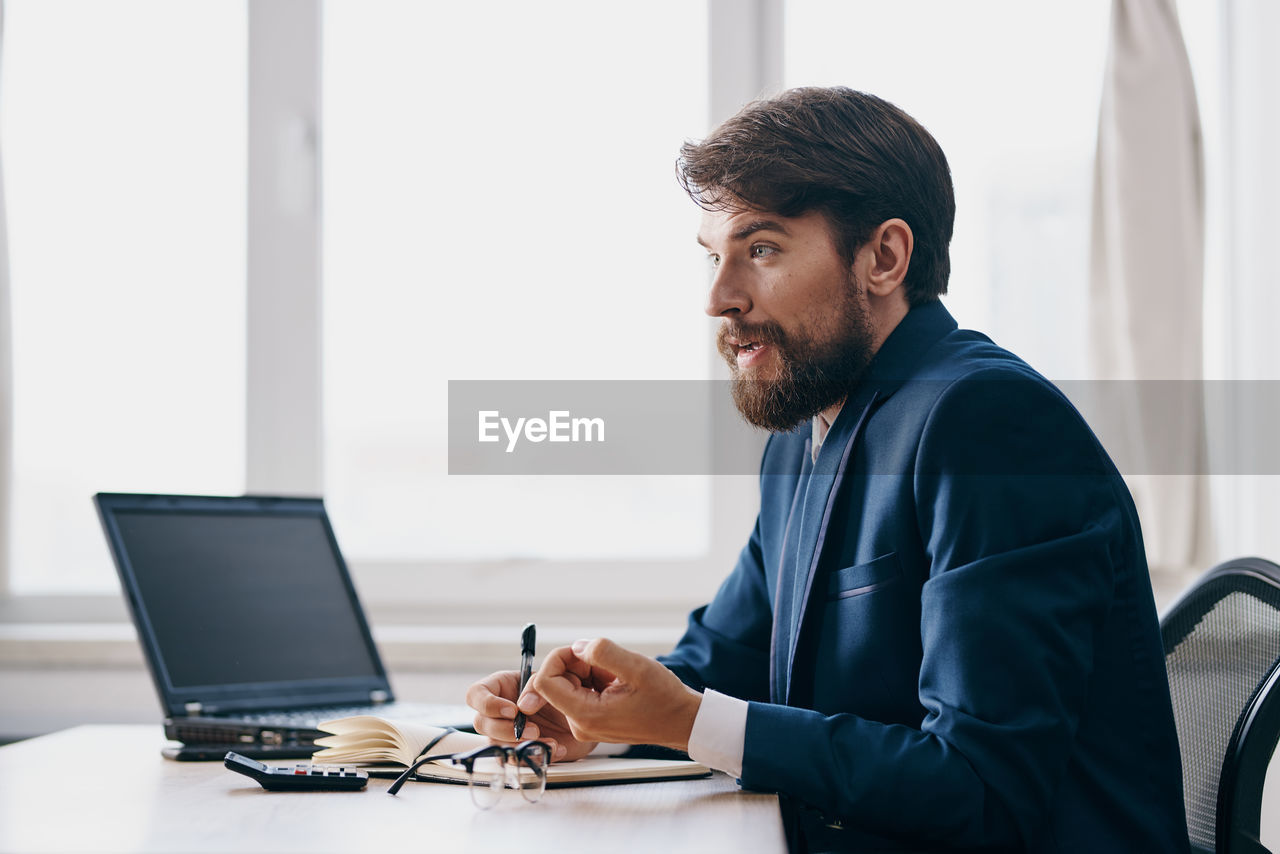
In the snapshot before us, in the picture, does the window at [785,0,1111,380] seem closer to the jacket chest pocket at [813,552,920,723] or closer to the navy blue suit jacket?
the navy blue suit jacket

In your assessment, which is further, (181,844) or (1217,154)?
(1217,154)

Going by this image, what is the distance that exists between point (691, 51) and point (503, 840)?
1.93m

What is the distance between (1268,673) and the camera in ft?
3.59

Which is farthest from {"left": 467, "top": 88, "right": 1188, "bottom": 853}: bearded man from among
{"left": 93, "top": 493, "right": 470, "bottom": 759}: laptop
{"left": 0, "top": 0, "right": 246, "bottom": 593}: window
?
{"left": 0, "top": 0, "right": 246, "bottom": 593}: window

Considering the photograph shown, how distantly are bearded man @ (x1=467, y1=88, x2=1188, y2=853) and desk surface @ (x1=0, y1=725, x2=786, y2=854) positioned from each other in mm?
70

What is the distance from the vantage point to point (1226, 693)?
117cm

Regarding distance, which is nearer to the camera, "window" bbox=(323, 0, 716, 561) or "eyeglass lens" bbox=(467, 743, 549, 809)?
"eyeglass lens" bbox=(467, 743, 549, 809)


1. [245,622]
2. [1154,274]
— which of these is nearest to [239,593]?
[245,622]

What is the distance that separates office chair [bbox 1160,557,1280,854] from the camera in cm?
109

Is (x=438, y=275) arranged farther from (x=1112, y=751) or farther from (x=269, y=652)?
(x=1112, y=751)

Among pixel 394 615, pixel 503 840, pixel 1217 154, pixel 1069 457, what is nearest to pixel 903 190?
pixel 1069 457

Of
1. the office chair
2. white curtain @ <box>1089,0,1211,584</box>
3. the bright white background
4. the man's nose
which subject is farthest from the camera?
the bright white background

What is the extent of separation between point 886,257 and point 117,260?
1888 millimetres

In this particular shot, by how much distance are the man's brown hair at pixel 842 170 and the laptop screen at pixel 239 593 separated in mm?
806
